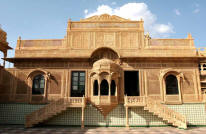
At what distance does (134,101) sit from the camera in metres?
15.4

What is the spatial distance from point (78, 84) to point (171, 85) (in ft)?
29.6

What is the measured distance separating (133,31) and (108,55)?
377 cm

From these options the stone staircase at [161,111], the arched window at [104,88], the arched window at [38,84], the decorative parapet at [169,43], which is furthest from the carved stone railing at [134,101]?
the arched window at [38,84]

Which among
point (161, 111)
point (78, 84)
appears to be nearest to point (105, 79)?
point (78, 84)

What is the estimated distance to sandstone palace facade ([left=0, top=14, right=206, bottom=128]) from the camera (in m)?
15.4

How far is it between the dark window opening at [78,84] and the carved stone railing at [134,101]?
4.23 metres

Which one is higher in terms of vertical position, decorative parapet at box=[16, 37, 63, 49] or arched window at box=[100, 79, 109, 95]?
decorative parapet at box=[16, 37, 63, 49]

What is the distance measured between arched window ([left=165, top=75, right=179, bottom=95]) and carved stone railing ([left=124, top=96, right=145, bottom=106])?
282cm

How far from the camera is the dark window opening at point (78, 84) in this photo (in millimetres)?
16500

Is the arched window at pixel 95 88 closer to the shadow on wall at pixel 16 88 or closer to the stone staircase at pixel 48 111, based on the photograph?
the stone staircase at pixel 48 111

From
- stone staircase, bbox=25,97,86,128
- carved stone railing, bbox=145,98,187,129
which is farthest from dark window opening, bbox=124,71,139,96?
stone staircase, bbox=25,97,86,128

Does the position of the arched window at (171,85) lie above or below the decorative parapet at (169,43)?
below

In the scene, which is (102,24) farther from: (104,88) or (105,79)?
(104,88)

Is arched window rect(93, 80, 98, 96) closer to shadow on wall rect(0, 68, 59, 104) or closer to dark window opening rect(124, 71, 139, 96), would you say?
dark window opening rect(124, 71, 139, 96)
